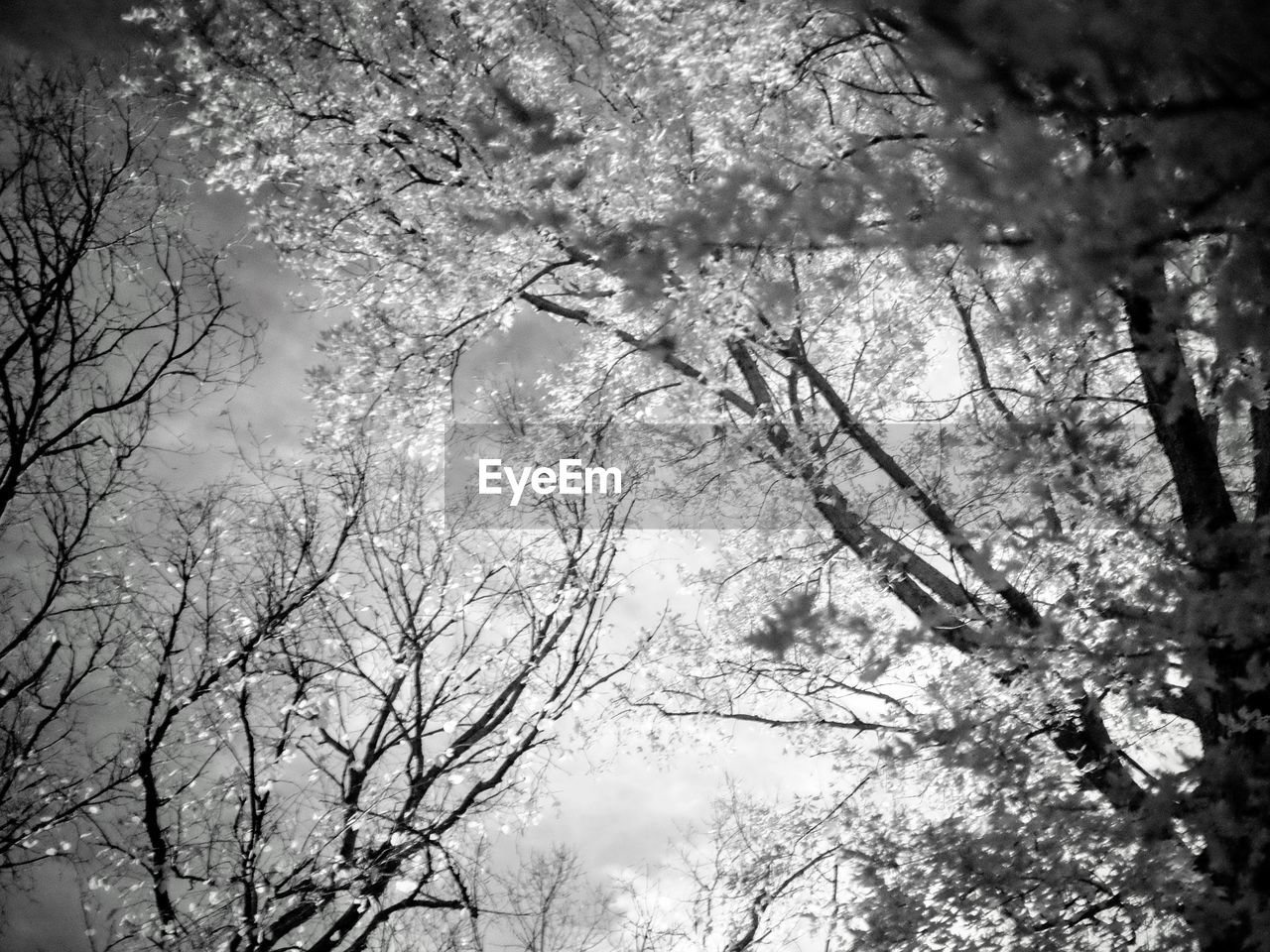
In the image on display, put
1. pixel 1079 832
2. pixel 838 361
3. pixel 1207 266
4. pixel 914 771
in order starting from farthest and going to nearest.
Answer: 1. pixel 838 361
2. pixel 914 771
3. pixel 1079 832
4. pixel 1207 266

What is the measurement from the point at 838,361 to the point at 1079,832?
17.3ft

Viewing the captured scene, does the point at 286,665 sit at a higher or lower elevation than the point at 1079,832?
higher

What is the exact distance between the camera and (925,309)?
726cm

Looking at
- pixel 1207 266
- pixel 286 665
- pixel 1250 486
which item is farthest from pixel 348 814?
pixel 1250 486

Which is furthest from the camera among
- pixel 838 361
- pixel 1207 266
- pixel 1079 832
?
pixel 838 361

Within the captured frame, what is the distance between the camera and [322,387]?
786 centimetres

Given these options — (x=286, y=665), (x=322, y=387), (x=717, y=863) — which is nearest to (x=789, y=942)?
(x=717, y=863)

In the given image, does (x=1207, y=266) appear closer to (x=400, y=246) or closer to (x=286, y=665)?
(x=400, y=246)

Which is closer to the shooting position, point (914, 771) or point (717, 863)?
point (914, 771)

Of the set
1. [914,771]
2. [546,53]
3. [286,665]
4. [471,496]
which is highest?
[546,53]

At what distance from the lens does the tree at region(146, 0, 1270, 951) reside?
1.78 metres

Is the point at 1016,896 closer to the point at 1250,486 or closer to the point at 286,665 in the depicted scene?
the point at 1250,486

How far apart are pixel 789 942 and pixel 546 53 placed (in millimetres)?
8353

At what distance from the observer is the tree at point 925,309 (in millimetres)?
1779
